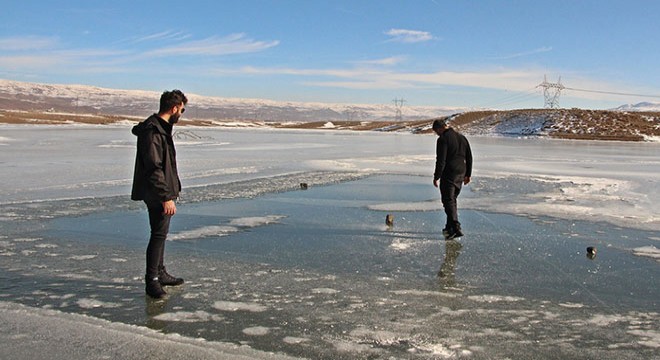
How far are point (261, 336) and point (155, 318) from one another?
0.96 meters

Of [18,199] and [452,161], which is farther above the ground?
[452,161]

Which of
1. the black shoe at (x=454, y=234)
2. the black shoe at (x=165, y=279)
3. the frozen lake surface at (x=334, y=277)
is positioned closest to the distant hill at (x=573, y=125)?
the frozen lake surface at (x=334, y=277)

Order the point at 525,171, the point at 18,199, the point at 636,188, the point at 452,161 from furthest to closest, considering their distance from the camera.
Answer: the point at 525,171, the point at 636,188, the point at 18,199, the point at 452,161

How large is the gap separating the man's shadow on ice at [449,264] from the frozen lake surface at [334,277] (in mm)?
36

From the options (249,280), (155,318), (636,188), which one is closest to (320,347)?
(155,318)

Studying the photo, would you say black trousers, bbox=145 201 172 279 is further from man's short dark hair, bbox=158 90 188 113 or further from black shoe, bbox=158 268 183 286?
man's short dark hair, bbox=158 90 188 113

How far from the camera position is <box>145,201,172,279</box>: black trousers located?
4.93 meters

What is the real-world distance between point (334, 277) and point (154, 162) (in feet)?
7.26

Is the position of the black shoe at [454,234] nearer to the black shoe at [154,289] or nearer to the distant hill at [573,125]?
the black shoe at [154,289]

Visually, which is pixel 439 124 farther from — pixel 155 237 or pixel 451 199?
pixel 155 237

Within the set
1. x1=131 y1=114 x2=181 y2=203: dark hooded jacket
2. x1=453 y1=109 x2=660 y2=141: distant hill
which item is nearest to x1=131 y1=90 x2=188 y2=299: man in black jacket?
x1=131 y1=114 x2=181 y2=203: dark hooded jacket

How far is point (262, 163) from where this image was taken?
2003 cm

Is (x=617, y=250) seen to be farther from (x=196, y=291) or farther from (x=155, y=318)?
(x=155, y=318)

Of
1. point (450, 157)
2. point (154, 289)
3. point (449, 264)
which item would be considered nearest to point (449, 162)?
point (450, 157)
